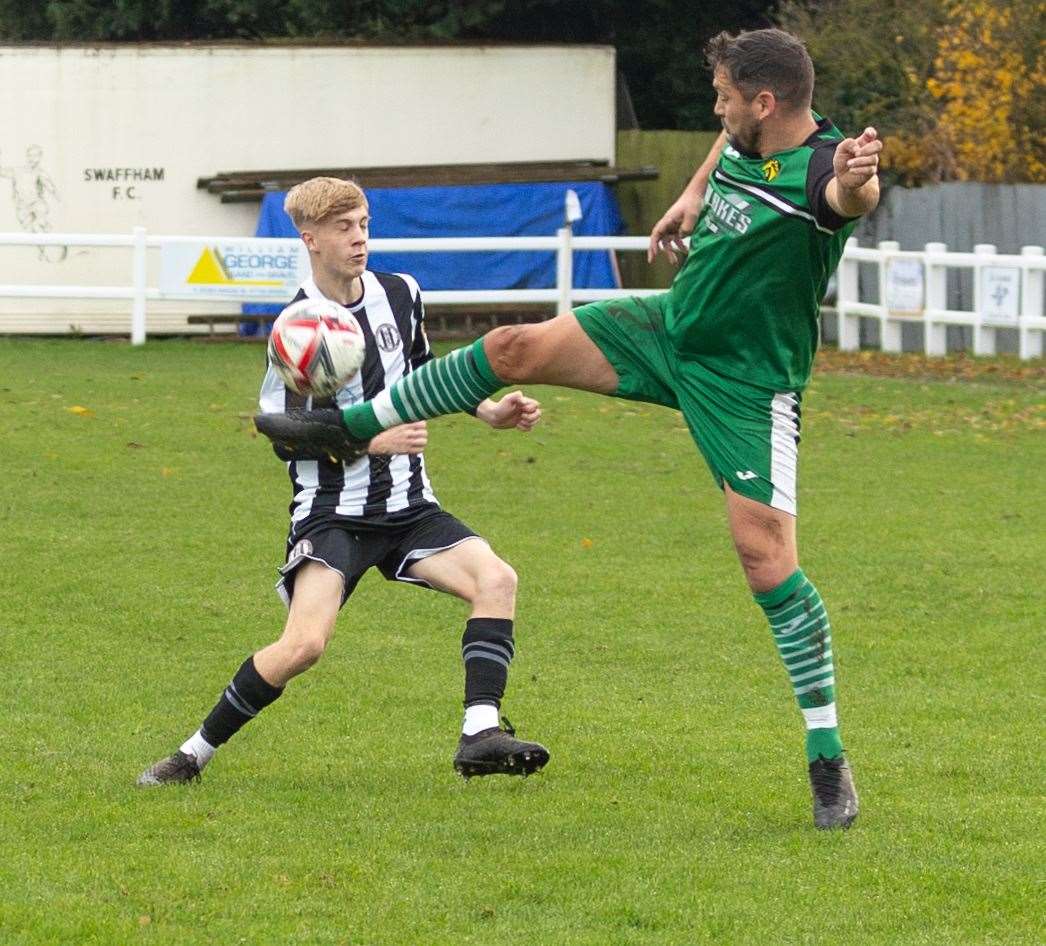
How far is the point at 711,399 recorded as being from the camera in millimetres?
5832

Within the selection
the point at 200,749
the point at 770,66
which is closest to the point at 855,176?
the point at 770,66

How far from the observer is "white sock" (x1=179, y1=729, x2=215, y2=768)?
638 cm

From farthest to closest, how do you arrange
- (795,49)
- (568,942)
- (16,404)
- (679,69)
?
(679,69)
(16,404)
(795,49)
(568,942)

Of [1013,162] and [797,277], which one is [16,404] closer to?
[797,277]

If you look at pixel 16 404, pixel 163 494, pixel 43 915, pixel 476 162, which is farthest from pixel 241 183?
pixel 43 915

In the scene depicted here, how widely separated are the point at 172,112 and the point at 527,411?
18.5 metres

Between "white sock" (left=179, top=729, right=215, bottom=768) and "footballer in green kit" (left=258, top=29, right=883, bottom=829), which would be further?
"white sock" (left=179, top=729, right=215, bottom=768)

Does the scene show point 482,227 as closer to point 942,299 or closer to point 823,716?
point 942,299

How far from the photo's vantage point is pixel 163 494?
12531mm

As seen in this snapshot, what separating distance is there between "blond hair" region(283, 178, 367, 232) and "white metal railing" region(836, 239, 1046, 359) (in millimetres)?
14419

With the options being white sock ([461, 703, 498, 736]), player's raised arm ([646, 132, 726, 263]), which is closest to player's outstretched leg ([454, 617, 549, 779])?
white sock ([461, 703, 498, 736])

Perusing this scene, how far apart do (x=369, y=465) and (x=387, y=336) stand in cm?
43

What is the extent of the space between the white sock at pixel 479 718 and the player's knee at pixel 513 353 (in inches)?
41.0

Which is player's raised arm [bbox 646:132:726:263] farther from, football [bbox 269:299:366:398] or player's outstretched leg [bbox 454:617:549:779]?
player's outstretched leg [bbox 454:617:549:779]
